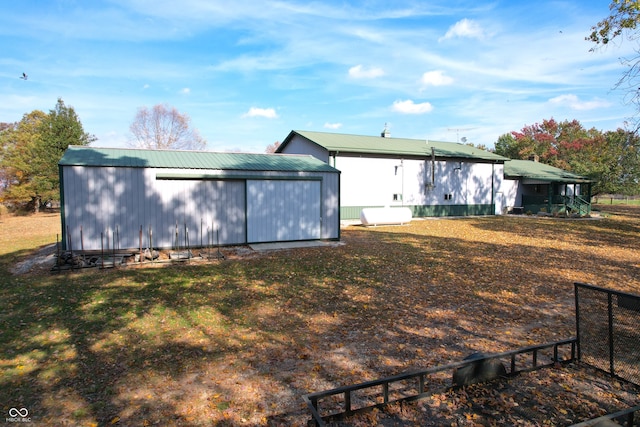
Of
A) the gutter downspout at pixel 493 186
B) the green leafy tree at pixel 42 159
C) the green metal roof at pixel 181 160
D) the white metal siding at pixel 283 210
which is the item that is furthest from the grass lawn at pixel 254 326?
the green leafy tree at pixel 42 159

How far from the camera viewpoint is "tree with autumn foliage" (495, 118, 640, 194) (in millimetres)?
37656

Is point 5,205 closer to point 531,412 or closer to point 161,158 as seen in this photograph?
point 161,158

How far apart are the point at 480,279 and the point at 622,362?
15.6ft

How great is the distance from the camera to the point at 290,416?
12.3ft

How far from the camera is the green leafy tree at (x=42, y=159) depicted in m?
31.9

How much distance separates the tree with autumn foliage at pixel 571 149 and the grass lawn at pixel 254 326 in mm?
33358

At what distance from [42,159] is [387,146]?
3040 centimetres

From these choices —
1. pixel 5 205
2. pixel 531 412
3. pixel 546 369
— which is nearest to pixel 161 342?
pixel 531 412

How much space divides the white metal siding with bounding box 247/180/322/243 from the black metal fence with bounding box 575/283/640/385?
10.9 m

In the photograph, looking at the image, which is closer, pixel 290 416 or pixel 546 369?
pixel 290 416

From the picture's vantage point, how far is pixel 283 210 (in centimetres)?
1452
